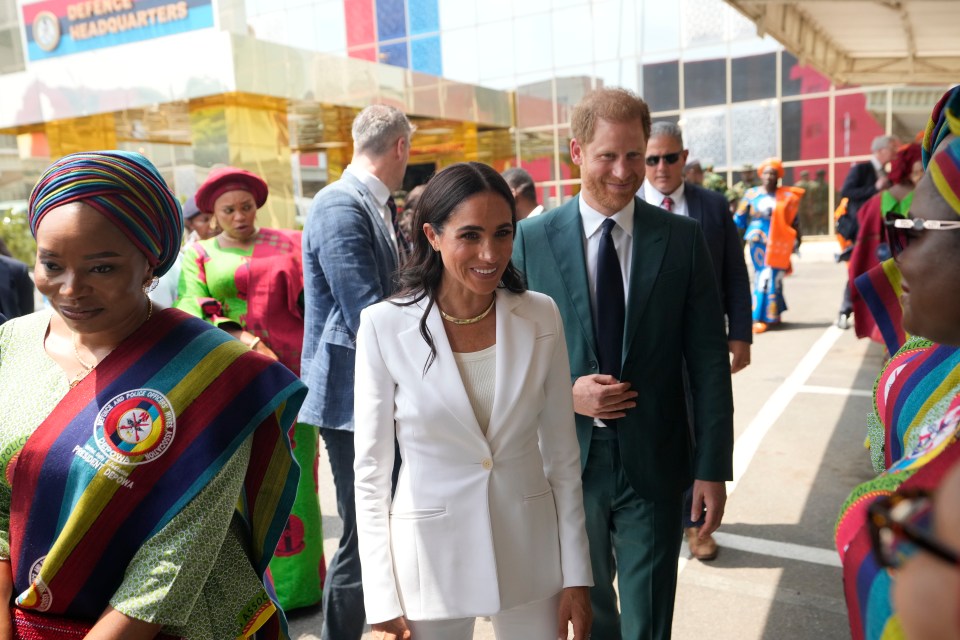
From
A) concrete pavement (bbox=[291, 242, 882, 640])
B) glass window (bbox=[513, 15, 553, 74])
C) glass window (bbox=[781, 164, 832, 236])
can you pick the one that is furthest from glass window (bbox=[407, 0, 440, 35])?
concrete pavement (bbox=[291, 242, 882, 640])

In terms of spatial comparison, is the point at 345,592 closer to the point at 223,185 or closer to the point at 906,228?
the point at 223,185

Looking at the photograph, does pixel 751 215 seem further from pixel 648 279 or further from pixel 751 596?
pixel 648 279

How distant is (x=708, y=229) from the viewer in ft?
14.3

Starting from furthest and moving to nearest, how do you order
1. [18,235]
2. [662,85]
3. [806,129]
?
[662,85], [806,129], [18,235]

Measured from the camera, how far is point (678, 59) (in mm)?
25844

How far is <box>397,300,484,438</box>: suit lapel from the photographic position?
6.68 feet

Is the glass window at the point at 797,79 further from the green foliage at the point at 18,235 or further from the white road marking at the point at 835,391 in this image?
the green foliage at the point at 18,235

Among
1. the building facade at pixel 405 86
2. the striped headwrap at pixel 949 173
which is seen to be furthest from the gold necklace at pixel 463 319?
the building facade at pixel 405 86

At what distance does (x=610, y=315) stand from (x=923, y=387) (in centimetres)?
120

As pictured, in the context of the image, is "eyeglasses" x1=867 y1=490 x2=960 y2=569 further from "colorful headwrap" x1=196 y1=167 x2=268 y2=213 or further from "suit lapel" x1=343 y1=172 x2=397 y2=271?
"colorful headwrap" x1=196 y1=167 x2=268 y2=213

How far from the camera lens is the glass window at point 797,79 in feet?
78.3

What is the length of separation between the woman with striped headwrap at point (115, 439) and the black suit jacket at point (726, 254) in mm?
3037

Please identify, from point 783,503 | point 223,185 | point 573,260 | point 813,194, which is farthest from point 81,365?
point 813,194

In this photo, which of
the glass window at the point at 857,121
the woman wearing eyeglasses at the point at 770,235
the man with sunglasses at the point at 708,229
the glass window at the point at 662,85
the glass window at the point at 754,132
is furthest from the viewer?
the glass window at the point at 662,85
